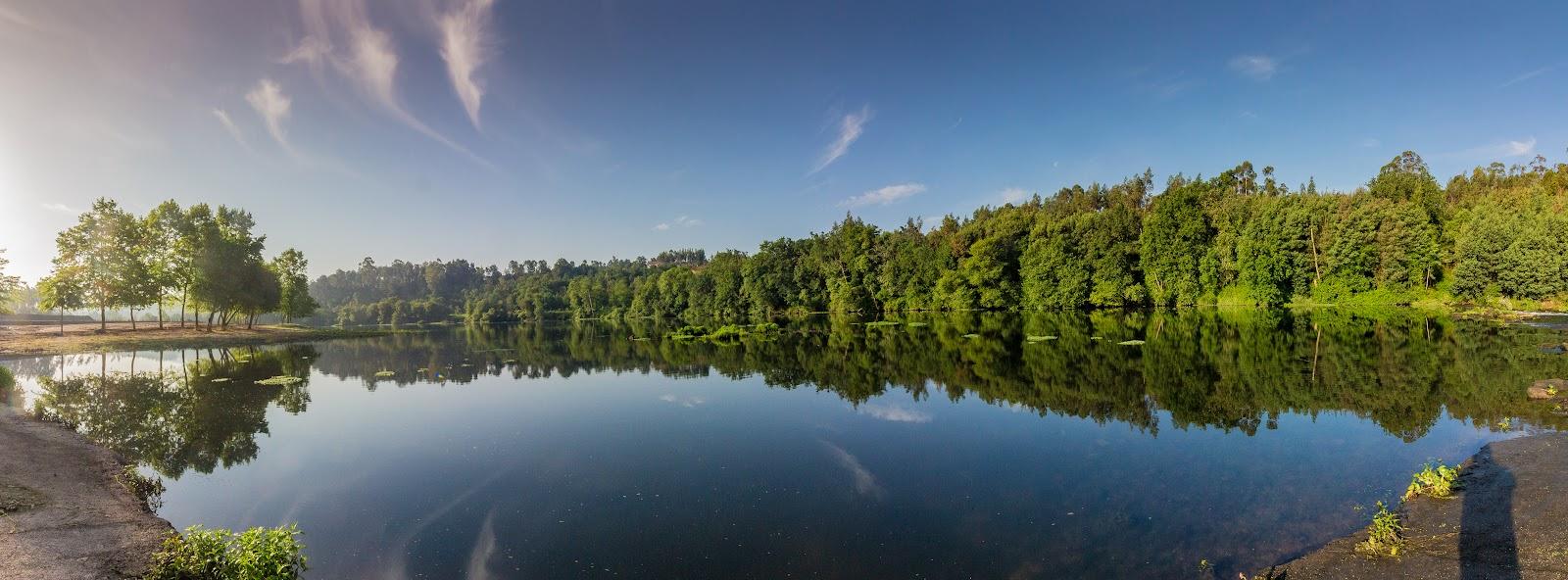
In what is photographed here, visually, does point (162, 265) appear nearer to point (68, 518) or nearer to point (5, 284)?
point (5, 284)

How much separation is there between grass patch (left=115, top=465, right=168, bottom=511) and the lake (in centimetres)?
33

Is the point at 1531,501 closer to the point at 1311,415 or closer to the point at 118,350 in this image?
the point at 1311,415

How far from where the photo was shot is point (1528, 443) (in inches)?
420

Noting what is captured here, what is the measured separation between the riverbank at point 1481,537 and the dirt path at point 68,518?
47.3 ft

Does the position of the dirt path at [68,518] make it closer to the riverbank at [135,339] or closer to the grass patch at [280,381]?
the grass patch at [280,381]

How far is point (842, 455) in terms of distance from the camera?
41.0 ft

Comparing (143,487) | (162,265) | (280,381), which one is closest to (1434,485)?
(143,487)

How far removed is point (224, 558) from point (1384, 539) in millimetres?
14499

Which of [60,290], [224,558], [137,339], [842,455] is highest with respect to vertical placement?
[60,290]

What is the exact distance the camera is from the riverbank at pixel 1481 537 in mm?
6238

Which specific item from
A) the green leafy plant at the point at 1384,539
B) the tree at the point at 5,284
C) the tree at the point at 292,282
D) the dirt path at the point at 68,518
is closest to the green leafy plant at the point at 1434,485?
the green leafy plant at the point at 1384,539

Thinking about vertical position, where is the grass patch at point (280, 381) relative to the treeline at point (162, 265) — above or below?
below

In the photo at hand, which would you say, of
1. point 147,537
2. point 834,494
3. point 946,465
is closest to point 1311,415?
point 946,465

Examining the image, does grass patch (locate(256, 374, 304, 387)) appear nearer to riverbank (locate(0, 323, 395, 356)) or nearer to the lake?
the lake
